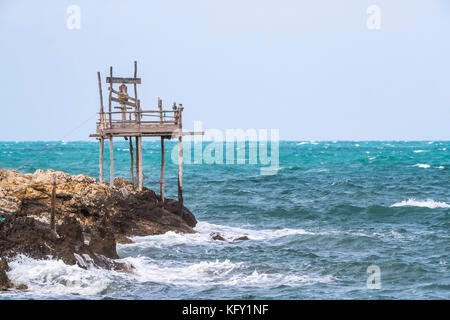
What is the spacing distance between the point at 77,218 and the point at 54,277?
22.4 ft

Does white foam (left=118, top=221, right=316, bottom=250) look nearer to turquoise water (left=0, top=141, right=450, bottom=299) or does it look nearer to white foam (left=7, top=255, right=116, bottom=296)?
turquoise water (left=0, top=141, right=450, bottom=299)

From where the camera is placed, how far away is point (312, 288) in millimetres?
16891

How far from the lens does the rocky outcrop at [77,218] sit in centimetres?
1719

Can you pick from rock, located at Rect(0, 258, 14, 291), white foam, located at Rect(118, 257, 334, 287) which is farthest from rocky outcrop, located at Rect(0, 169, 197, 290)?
white foam, located at Rect(118, 257, 334, 287)

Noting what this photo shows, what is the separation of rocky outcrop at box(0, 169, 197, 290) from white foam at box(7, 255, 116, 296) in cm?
29

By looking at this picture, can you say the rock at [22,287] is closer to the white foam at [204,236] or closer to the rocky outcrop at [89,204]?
the rocky outcrop at [89,204]

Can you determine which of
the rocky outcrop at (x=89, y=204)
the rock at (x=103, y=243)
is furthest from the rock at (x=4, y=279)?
the rocky outcrop at (x=89, y=204)

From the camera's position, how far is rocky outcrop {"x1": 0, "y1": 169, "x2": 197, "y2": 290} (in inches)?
677

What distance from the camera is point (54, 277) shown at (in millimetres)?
16031

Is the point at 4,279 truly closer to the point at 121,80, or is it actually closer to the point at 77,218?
the point at 77,218
